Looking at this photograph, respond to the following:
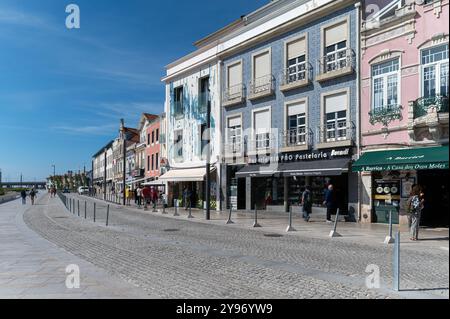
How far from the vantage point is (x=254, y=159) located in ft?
87.4

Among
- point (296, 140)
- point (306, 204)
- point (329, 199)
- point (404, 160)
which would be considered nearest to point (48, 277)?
point (404, 160)

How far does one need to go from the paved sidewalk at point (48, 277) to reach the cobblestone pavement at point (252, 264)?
385mm

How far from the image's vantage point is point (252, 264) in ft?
31.6

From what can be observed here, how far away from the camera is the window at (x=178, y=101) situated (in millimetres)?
35562

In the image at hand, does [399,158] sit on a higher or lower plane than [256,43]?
lower

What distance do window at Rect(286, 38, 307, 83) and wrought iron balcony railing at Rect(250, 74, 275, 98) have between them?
133 centimetres

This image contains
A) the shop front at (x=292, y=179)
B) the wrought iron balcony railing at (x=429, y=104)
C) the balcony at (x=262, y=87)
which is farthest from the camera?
the balcony at (x=262, y=87)

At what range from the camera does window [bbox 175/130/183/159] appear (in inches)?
1395

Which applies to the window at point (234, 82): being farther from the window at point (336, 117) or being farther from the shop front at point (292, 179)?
the window at point (336, 117)

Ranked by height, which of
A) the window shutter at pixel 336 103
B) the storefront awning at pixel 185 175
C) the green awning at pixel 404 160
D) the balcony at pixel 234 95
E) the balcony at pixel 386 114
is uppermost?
the balcony at pixel 234 95

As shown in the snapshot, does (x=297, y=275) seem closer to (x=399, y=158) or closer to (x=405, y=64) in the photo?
(x=399, y=158)

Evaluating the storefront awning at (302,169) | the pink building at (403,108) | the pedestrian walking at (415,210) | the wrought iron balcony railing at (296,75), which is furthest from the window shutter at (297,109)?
the pedestrian walking at (415,210)

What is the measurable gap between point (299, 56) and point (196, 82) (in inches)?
438
